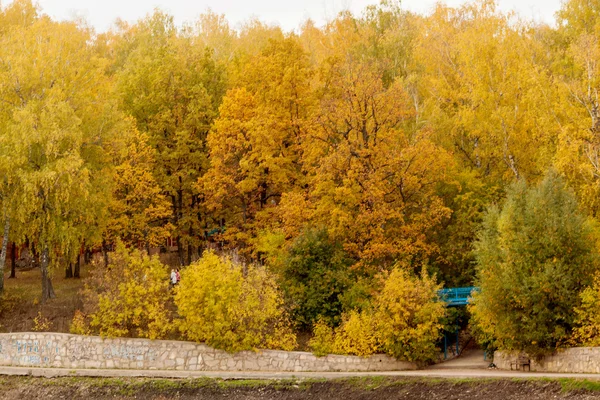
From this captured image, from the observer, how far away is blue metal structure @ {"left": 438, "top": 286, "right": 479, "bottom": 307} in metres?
39.8

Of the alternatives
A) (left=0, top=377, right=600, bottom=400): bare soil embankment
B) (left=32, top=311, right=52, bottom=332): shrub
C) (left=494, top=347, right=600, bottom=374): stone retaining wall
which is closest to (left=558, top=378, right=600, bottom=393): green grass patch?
(left=0, top=377, right=600, bottom=400): bare soil embankment

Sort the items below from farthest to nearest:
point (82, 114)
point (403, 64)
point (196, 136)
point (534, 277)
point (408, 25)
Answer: point (408, 25)
point (403, 64)
point (196, 136)
point (82, 114)
point (534, 277)

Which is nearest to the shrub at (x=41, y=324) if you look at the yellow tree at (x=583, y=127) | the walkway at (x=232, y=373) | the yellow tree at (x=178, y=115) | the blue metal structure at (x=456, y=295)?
the walkway at (x=232, y=373)

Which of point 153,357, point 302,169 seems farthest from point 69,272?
point 302,169

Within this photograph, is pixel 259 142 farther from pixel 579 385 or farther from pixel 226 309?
pixel 579 385

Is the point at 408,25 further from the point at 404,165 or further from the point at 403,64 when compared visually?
the point at 404,165

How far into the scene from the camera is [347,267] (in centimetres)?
4053

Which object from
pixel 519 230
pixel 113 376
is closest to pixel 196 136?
pixel 113 376

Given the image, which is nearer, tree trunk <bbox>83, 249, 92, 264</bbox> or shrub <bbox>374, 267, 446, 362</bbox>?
shrub <bbox>374, 267, 446, 362</bbox>

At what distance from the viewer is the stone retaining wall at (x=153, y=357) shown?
36.6m

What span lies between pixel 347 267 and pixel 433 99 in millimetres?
16479

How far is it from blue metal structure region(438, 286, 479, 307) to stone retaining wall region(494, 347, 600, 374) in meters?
5.18

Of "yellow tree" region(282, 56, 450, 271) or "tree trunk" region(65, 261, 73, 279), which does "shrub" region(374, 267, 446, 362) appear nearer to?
"yellow tree" region(282, 56, 450, 271)

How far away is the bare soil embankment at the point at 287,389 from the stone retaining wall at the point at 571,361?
3.46 meters
